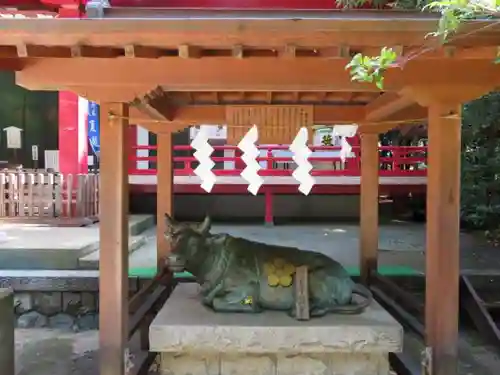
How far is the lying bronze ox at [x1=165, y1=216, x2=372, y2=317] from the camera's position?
4.27 metres

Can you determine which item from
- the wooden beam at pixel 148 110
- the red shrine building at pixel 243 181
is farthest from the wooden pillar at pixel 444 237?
the red shrine building at pixel 243 181

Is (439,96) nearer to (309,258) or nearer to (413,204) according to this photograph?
(309,258)

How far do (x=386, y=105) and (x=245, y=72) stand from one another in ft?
5.91

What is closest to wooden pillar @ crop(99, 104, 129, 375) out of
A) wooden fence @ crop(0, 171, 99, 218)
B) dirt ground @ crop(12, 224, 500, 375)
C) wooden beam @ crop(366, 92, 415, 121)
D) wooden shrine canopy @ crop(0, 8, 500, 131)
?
wooden shrine canopy @ crop(0, 8, 500, 131)

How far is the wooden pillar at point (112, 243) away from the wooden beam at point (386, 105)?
2038 mm

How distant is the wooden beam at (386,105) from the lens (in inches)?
168

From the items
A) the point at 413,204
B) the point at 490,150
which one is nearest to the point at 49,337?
the point at 490,150

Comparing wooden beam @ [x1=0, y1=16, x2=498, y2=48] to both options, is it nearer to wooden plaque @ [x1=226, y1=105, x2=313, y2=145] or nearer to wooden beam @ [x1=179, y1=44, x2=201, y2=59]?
wooden beam @ [x1=179, y1=44, x2=201, y2=59]

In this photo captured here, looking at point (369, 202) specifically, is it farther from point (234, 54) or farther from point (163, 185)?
point (234, 54)

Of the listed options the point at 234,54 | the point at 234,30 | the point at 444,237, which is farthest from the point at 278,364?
the point at 234,30

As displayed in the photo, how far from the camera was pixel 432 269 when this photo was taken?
364 centimetres

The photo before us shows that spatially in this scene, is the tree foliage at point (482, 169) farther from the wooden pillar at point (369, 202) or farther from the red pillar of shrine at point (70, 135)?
the red pillar of shrine at point (70, 135)

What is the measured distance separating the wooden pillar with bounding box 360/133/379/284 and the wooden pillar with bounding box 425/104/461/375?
93.9 inches

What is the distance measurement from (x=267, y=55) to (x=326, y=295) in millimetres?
1970
